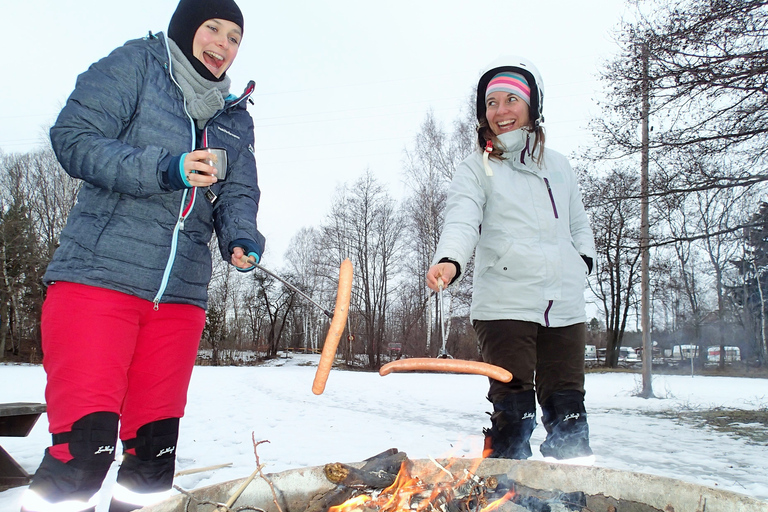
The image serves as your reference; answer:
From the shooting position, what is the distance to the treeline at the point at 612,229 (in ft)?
20.4

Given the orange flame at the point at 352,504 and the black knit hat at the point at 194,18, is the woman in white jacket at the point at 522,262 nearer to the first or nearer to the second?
the orange flame at the point at 352,504

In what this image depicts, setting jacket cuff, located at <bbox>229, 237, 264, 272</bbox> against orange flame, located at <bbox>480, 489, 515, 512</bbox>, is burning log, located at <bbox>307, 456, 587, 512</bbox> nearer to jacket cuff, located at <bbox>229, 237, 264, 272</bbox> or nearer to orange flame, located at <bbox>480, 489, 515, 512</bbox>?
orange flame, located at <bbox>480, 489, 515, 512</bbox>

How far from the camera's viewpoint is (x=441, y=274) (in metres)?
1.85

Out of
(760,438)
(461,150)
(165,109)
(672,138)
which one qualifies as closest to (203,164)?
(165,109)

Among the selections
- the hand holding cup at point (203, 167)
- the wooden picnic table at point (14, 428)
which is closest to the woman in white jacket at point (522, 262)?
the hand holding cup at point (203, 167)

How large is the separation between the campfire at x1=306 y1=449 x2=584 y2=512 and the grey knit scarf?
56.6 inches

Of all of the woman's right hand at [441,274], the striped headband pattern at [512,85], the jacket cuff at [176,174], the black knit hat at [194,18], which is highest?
the striped headband pattern at [512,85]

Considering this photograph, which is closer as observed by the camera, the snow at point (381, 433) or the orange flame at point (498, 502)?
the orange flame at point (498, 502)

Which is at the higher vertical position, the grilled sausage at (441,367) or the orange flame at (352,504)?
the grilled sausage at (441,367)

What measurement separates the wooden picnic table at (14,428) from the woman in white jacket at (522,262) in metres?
2.94

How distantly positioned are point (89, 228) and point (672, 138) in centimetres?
726

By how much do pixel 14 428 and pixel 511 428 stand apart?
10.9ft

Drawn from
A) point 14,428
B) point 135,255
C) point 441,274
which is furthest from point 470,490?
point 14,428

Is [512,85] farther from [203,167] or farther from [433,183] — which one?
[433,183]
